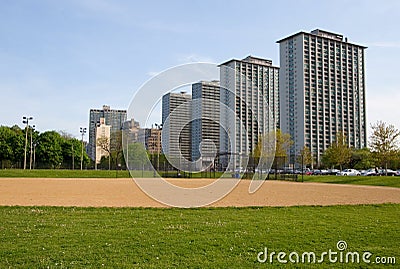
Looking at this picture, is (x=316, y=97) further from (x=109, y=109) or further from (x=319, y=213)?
(x=319, y=213)

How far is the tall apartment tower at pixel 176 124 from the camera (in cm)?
1449

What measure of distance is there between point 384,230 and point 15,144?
283 feet

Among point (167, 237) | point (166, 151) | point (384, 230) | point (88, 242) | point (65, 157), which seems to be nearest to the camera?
point (88, 242)

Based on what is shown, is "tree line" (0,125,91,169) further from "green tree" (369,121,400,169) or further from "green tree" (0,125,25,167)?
"green tree" (369,121,400,169)

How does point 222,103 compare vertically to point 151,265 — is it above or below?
above

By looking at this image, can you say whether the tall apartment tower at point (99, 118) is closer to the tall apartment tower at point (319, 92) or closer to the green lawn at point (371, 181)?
the tall apartment tower at point (319, 92)

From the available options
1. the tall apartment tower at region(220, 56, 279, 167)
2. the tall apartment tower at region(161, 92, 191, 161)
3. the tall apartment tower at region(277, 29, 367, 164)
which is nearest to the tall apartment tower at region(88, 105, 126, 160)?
the tall apartment tower at region(277, 29, 367, 164)

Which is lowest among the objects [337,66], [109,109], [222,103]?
[222,103]

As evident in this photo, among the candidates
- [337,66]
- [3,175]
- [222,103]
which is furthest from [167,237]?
[337,66]

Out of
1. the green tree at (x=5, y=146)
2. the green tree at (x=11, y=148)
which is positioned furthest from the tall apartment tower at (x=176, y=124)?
the green tree at (x=5, y=146)

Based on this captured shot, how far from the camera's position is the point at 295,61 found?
117 m

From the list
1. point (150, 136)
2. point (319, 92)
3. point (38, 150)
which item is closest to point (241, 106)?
point (150, 136)

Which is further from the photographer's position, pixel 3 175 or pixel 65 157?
pixel 65 157

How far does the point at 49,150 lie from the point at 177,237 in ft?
286
